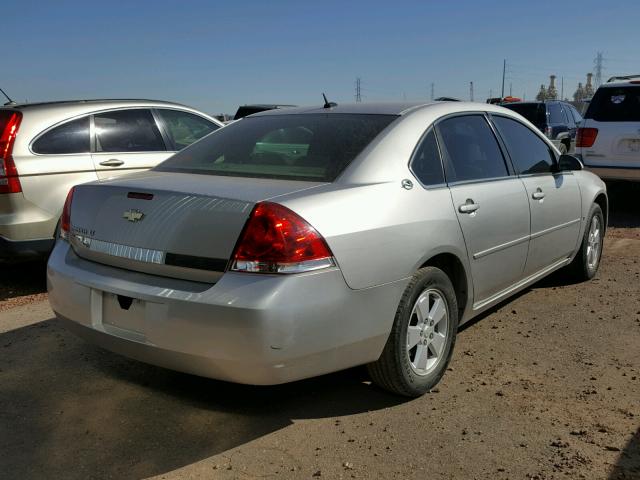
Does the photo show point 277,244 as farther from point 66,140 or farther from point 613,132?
point 613,132

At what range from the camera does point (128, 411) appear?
3.37 metres

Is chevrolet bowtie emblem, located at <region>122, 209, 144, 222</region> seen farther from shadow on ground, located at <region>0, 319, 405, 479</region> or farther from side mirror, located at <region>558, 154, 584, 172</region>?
side mirror, located at <region>558, 154, 584, 172</region>

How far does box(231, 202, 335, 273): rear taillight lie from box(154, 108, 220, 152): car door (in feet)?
13.9

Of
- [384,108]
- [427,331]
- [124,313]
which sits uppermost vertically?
[384,108]

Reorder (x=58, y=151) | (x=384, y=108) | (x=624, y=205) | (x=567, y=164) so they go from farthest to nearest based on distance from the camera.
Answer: (x=624, y=205), (x=58, y=151), (x=567, y=164), (x=384, y=108)

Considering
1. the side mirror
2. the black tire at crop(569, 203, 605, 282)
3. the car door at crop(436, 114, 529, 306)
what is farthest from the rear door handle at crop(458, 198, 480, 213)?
the black tire at crop(569, 203, 605, 282)

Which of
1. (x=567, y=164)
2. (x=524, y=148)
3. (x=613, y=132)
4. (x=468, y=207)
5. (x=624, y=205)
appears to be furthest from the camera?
(x=624, y=205)

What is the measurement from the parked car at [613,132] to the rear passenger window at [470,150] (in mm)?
5289

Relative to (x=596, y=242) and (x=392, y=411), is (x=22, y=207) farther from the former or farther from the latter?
(x=596, y=242)

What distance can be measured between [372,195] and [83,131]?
12.8ft

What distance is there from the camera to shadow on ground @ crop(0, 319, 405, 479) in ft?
9.58

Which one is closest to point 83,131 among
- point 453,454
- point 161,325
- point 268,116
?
point 268,116

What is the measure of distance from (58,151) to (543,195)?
4.14 metres

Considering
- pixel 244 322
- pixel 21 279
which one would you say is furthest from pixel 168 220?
pixel 21 279
